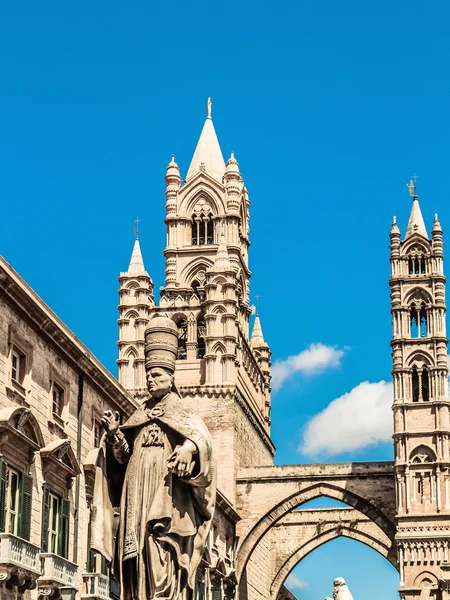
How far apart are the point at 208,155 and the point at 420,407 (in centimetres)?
2389

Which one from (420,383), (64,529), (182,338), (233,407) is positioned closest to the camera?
(64,529)

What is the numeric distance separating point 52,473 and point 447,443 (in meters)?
31.4

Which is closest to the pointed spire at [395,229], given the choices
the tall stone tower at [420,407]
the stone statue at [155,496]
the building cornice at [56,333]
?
the tall stone tower at [420,407]

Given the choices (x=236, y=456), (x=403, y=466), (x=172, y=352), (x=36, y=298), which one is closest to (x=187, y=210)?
(x=236, y=456)

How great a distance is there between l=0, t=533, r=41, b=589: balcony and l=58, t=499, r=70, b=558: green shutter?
3051 millimetres

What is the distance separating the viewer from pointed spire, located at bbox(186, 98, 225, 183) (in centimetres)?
7685

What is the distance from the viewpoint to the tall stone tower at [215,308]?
6656cm

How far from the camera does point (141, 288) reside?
230 feet

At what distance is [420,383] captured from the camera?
63094 mm

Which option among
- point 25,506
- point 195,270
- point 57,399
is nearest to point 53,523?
point 25,506

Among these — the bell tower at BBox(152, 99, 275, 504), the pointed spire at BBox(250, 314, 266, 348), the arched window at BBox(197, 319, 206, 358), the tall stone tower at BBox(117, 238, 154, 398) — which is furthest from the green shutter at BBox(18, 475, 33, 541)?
the pointed spire at BBox(250, 314, 266, 348)

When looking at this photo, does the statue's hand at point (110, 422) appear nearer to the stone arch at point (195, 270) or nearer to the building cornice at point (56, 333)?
the building cornice at point (56, 333)

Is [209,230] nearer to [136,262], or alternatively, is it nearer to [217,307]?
[136,262]

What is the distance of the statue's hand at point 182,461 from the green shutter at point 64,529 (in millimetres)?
24395
